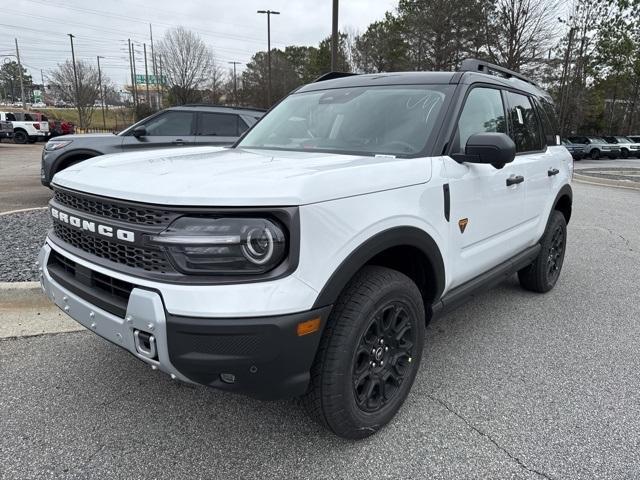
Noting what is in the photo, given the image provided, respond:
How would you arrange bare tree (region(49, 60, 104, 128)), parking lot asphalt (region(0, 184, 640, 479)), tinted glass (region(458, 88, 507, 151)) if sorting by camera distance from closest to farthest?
parking lot asphalt (region(0, 184, 640, 479))
tinted glass (region(458, 88, 507, 151))
bare tree (region(49, 60, 104, 128))

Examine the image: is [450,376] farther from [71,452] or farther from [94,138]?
[94,138]

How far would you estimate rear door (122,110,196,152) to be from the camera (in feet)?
25.6

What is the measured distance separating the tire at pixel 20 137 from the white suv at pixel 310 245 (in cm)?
3377

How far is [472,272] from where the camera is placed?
3.08 metres

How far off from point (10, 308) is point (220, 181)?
9.41 feet

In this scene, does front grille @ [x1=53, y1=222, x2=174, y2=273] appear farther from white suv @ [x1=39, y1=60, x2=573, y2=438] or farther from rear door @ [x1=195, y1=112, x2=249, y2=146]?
rear door @ [x1=195, y1=112, x2=249, y2=146]

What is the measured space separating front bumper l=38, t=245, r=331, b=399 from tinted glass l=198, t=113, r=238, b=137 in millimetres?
6942

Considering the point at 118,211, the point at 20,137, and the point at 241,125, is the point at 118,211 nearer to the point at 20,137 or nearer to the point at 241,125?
the point at 241,125

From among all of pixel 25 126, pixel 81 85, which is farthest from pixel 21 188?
→ pixel 81 85

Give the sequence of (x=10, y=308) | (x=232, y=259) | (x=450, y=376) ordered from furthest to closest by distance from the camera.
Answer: (x=10, y=308) < (x=450, y=376) < (x=232, y=259)

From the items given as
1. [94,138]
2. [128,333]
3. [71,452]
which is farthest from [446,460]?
[94,138]

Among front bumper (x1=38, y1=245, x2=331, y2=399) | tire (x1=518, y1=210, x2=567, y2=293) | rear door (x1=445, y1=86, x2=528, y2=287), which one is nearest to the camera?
front bumper (x1=38, y1=245, x2=331, y2=399)

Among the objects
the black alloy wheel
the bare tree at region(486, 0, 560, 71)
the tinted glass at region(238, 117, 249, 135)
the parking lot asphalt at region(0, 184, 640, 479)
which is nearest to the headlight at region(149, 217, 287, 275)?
the black alloy wheel

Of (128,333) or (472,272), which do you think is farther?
(472,272)
